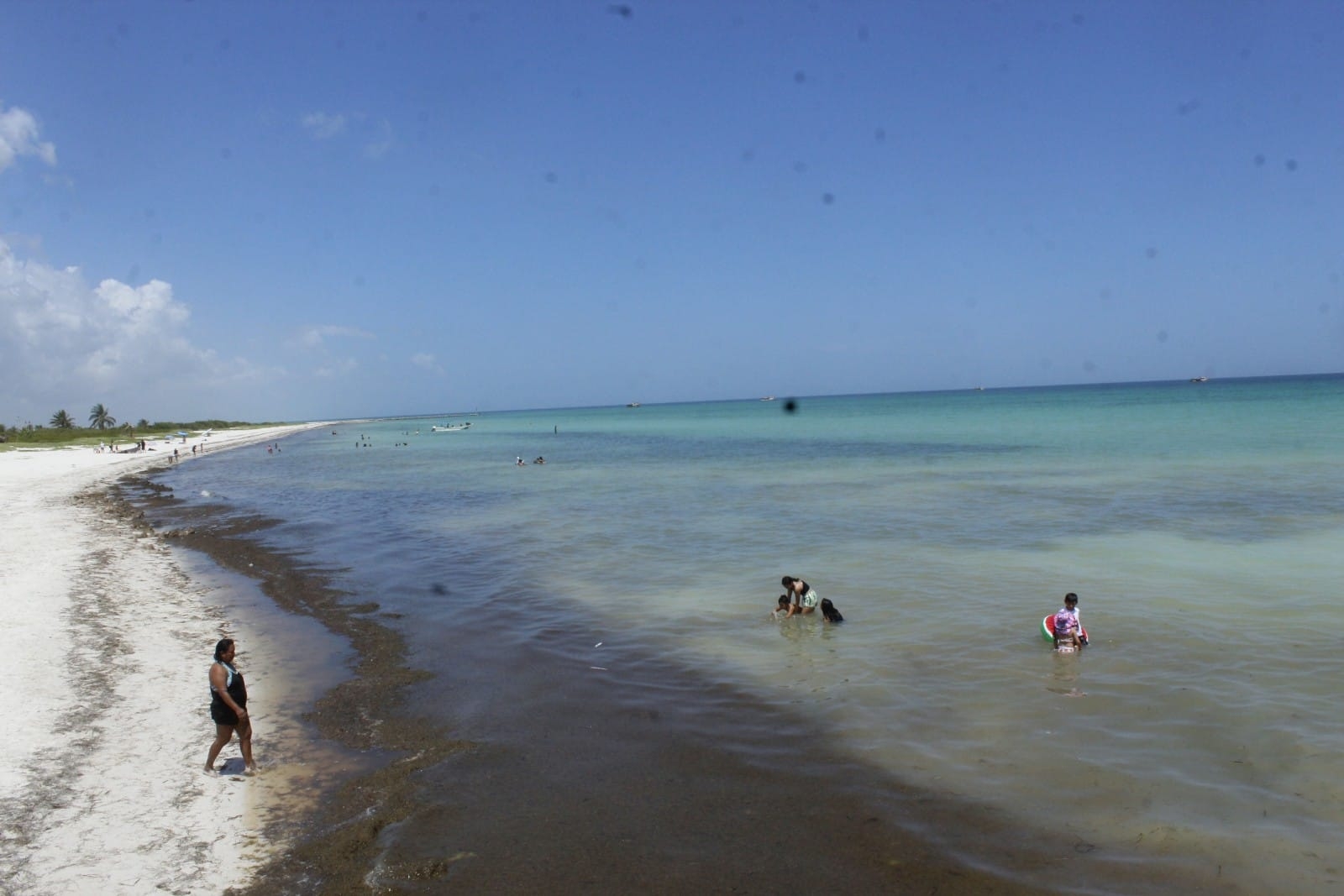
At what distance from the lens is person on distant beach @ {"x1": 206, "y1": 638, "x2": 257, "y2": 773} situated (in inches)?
319

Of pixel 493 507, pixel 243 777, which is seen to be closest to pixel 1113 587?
pixel 243 777

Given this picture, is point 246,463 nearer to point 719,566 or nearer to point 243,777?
point 719,566

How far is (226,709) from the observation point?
8.12 meters

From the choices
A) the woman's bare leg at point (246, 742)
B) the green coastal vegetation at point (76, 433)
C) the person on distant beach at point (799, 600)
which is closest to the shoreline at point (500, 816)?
the woman's bare leg at point (246, 742)

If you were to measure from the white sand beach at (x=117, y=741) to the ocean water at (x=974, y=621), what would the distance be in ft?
9.38

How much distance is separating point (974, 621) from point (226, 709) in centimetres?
1083

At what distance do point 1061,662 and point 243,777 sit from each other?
10.2m

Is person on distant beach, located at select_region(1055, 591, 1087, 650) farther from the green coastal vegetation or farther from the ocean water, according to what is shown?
the green coastal vegetation

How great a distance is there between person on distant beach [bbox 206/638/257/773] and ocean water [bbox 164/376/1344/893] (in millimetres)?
2442

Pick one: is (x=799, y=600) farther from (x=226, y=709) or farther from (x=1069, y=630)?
(x=226, y=709)

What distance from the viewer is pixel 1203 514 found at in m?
23.2

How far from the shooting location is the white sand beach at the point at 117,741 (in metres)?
6.54

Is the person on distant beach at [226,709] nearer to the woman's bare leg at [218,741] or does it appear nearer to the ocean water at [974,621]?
the woman's bare leg at [218,741]

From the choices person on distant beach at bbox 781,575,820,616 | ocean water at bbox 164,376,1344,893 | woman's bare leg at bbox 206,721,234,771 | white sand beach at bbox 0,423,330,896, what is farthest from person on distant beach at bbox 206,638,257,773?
person on distant beach at bbox 781,575,820,616
